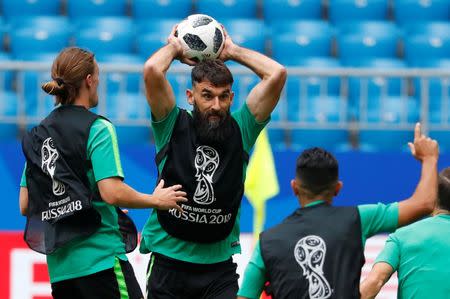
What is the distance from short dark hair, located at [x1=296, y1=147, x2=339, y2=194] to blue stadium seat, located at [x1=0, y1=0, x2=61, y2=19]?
868 cm

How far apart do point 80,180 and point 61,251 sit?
1.40 feet

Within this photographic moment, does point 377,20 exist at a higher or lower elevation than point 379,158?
higher

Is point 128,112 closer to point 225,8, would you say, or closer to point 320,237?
point 225,8

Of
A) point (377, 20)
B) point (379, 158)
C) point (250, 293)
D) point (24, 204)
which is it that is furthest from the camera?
point (377, 20)

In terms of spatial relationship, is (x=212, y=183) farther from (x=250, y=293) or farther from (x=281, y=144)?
(x=281, y=144)

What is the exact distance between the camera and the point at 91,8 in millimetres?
13836

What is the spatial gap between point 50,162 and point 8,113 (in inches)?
221

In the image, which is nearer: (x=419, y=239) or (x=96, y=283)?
(x=419, y=239)

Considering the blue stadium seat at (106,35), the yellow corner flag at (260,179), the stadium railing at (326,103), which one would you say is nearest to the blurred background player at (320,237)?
the yellow corner flag at (260,179)

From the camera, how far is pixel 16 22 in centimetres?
1336

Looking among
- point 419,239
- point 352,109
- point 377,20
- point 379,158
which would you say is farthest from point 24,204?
point 377,20

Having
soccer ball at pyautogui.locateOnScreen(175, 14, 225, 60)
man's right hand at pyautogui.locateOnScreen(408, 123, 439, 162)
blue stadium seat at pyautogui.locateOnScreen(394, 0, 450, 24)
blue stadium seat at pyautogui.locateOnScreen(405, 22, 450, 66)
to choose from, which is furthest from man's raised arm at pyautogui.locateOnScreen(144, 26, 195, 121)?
blue stadium seat at pyautogui.locateOnScreen(394, 0, 450, 24)

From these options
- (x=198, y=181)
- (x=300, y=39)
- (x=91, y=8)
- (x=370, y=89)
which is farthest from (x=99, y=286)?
(x=91, y=8)

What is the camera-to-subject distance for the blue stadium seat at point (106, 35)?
1298cm
